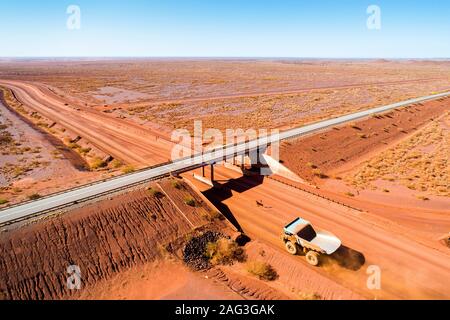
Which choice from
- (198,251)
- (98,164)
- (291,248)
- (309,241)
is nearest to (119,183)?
(198,251)

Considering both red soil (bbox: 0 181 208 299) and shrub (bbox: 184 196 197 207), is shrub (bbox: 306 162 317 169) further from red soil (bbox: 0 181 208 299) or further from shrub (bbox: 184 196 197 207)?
red soil (bbox: 0 181 208 299)

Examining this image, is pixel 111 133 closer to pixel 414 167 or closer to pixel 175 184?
pixel 175 184

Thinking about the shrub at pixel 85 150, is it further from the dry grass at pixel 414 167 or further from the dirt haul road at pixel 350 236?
the dry grass at pixel 414 167

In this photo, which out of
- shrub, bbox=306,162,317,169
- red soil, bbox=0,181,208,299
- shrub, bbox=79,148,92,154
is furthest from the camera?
shrub, bbox=79,148,92,154

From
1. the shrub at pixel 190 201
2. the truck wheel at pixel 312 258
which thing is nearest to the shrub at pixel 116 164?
the shrub at pixel 190 201

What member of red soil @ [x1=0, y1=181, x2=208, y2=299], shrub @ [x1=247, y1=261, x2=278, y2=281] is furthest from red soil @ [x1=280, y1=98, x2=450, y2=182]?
red soil @ [x1=0, y1=181, x2=208, y2=299]

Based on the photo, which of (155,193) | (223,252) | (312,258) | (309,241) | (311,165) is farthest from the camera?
(311,165)
